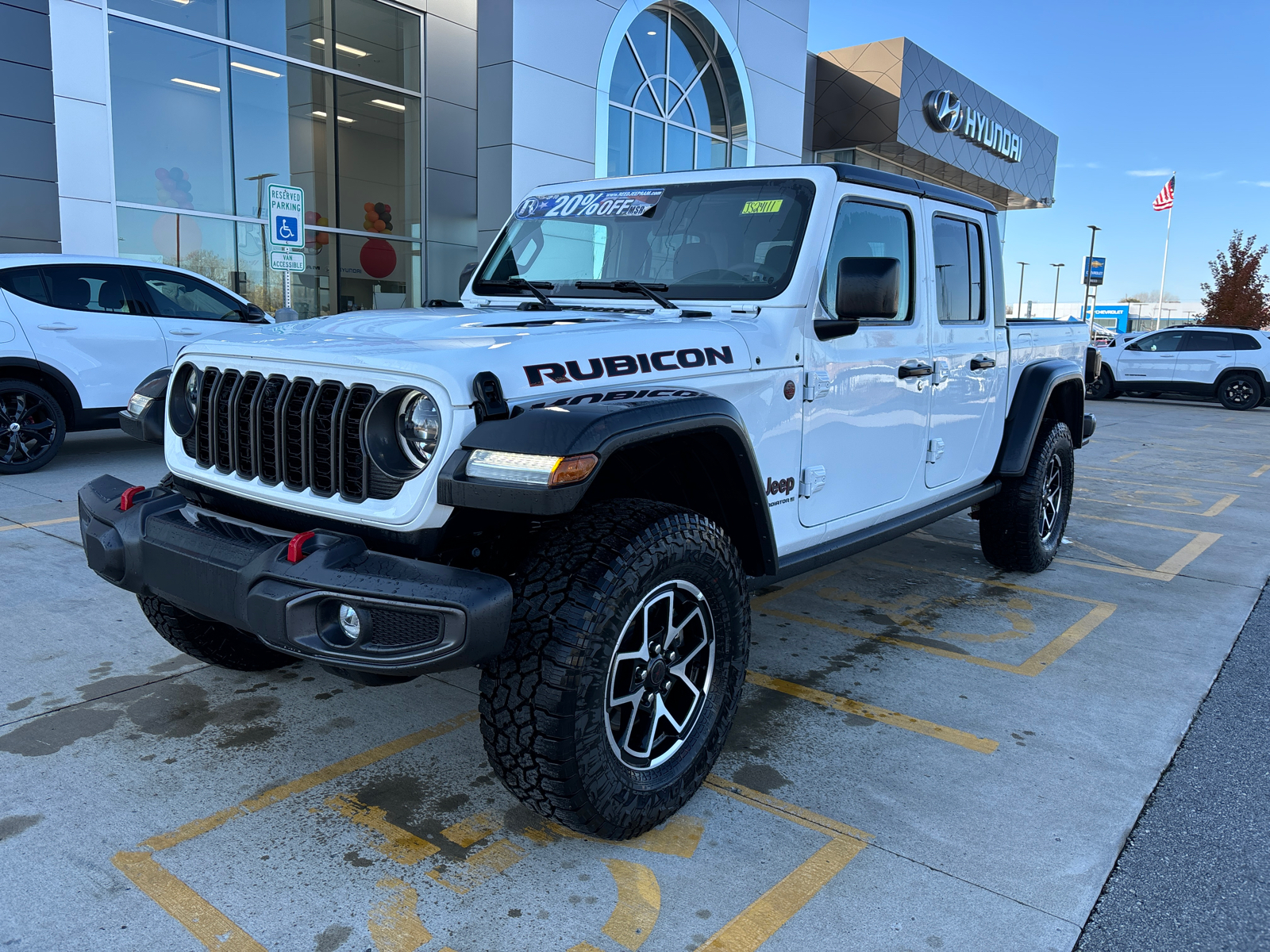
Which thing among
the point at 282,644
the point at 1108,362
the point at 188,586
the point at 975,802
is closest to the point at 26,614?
the point at 188,586

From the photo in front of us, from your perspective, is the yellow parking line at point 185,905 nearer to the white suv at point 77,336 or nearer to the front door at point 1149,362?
the white suv at point 77,336

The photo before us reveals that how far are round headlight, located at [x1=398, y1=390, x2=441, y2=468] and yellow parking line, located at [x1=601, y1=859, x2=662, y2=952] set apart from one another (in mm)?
1193

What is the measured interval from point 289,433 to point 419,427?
449 millimetres

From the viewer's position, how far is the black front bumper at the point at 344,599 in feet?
7.13

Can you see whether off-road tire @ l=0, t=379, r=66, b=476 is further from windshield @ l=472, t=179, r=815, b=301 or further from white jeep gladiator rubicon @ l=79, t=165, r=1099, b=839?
windshield @ l=472, t=179, r=815, b=301

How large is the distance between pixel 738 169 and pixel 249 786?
2807 mm

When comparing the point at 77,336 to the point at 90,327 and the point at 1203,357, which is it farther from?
the point at 1203,357

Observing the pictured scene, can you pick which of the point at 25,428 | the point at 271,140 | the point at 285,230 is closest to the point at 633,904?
the point at 25,428

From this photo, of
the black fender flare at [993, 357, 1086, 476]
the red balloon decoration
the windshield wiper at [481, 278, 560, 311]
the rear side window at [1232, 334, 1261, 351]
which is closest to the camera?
the windshield wiper at [481, 278, 560, 311]

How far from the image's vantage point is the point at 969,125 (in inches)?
1079

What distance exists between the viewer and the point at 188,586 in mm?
2521

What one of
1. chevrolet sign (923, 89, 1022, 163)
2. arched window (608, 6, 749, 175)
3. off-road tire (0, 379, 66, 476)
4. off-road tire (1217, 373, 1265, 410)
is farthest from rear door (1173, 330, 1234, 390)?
off-road tire (0, 379, 66, 476)

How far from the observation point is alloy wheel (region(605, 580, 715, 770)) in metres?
2.60

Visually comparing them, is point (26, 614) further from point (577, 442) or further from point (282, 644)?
point (577, 442)
